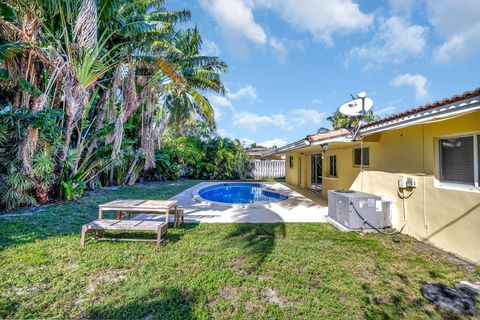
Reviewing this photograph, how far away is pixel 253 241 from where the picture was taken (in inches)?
220

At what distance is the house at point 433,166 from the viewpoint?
450cm

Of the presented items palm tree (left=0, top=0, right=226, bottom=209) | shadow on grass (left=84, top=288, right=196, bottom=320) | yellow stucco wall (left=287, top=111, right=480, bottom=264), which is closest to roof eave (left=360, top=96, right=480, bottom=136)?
yellow stucco wall (left=287, top=111, right=480, bottom=264)

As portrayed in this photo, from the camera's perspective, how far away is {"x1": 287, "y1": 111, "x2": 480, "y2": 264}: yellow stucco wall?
457 cm

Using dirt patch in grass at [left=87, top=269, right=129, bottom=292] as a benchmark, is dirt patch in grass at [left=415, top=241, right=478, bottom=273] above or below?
above

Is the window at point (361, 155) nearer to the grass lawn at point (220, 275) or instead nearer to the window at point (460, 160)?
the window at point (460, 160)

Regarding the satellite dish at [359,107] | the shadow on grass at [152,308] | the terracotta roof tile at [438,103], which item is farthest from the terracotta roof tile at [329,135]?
the shadow on grass at [152,308]

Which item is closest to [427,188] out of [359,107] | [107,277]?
[359,107]

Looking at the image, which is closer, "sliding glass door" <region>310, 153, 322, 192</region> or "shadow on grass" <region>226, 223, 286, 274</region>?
"shadow on grass" <region>226, 223, 286, 274</region>

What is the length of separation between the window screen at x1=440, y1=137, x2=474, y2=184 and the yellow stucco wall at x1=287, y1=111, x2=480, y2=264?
175 mm

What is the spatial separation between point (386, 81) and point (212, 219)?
20.4 meters

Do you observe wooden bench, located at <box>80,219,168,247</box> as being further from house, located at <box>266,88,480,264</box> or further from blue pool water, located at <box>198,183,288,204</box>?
blue pool water, located at <box>198,183,288,204</box>

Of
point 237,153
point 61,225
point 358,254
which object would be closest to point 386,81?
point 237,153

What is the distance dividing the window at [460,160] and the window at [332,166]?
5.75 m

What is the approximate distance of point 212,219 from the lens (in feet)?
25.3
